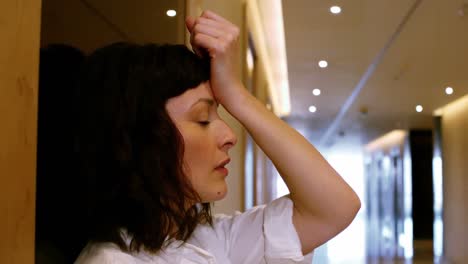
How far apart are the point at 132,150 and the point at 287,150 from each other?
26 cm

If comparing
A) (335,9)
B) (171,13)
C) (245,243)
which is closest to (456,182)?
(335,9)

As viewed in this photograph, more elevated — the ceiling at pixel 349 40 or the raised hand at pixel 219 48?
the ceiling at pixel 349 40

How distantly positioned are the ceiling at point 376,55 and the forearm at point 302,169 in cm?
467

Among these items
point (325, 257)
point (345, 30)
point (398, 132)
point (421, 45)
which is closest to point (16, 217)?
point (345, 30)

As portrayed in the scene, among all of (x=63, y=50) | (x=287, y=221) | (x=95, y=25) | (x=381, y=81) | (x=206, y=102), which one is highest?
(x=381, y=81)

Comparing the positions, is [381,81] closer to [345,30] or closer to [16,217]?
[345,30]

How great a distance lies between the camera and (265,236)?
42.4 inches

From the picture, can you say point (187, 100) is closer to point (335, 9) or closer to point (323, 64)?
point (335, 9)

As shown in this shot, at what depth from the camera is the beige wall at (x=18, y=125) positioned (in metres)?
0.74

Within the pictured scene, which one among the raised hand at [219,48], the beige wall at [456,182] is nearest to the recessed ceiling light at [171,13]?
the raised hand at [219,48]

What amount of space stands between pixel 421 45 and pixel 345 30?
1.34m

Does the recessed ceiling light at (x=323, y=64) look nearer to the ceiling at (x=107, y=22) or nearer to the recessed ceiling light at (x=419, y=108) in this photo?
the recessed ceiling light at (x=419, y=108)

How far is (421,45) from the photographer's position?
729cm

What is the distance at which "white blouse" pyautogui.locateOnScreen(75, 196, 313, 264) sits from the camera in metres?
0.99
